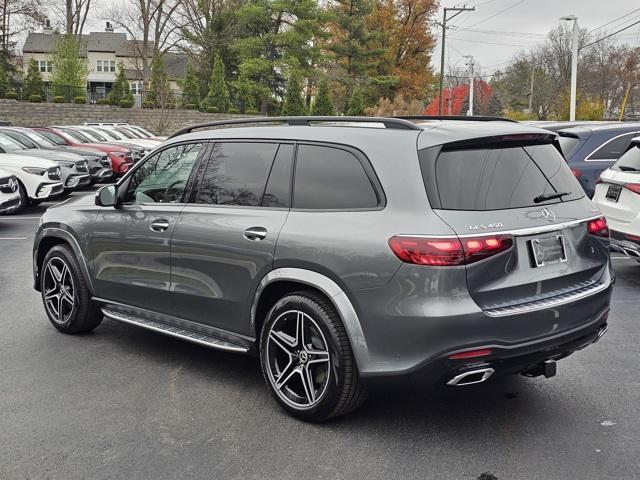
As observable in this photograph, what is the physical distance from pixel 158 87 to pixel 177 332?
4558 centimetres

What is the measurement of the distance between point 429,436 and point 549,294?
1054 millimetres

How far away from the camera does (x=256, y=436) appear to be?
4004 millimetres

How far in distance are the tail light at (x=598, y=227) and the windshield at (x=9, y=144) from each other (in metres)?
15.0

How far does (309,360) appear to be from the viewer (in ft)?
13.7

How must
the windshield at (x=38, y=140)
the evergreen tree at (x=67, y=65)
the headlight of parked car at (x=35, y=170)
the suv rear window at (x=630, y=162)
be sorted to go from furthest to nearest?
the evergreen tree at (x=67, y=65)
the windshield at (x=38, y=140)
the headlight of parked car at (x=35, y=170)
the suv rear window at (x=630, y=162)

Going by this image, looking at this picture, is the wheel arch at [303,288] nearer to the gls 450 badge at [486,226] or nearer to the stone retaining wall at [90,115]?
the gls 450 badge at [486,226]

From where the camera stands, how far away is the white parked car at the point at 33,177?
14.7 meters

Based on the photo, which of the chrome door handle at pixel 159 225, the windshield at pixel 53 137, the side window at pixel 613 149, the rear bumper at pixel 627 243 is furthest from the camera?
the windshield at pixel 53 137

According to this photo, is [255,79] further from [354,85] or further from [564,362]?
[564,362]

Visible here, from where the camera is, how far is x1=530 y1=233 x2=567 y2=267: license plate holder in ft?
12.6

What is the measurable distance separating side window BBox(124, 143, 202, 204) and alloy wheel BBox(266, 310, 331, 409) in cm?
141

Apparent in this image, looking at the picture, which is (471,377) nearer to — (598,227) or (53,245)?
(598,227)

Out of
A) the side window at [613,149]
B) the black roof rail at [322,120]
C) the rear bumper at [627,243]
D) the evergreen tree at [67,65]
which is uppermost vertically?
the evergreen tree at [67,65]

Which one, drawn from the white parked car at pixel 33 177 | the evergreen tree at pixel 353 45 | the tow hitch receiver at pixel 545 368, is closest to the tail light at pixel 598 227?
the tow hitch receiver at pixel 545 368
